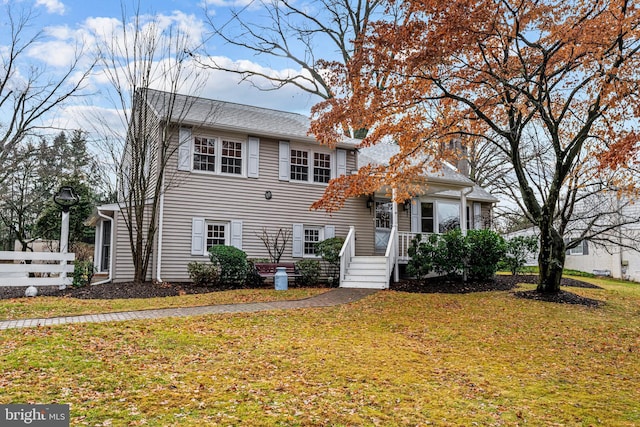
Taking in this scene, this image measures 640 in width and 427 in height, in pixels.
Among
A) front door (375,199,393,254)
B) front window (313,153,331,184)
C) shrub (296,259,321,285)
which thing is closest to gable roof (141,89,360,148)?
front window (313,153,331,184)

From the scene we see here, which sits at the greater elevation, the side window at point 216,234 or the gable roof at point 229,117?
the gable roof at point 229,117

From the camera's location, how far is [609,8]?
916 cm

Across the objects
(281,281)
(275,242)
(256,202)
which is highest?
(256,202)

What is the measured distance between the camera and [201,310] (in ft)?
28.5

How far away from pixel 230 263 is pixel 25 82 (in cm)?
1227

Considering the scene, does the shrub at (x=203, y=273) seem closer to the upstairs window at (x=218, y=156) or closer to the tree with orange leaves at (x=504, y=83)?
the upstairs window at (x=218, y=156)

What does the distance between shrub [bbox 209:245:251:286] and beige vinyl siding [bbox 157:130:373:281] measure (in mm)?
1089

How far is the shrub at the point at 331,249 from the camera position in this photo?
14.0 metres

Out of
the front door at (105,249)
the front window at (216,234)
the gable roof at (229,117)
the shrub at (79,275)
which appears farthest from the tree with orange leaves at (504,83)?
the front door at (105,249)

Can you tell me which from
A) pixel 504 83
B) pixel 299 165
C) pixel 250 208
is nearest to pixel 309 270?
pixel 250 208

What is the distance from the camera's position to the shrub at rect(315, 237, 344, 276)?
45.9 feet

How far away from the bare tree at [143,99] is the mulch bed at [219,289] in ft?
3.39

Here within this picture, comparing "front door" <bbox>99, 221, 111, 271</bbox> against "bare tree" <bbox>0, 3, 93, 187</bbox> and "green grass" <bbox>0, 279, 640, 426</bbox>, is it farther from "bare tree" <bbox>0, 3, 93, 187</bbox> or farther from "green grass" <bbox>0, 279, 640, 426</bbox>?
"green grass" <bbox>0, 279, 640, 426</bbox>

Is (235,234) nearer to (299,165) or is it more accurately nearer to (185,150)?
(185,150)
